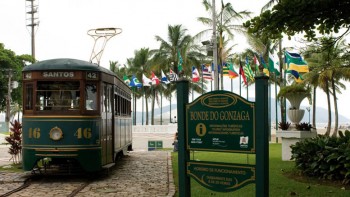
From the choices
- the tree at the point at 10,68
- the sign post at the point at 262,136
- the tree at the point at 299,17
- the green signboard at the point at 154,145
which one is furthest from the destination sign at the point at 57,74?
the tree at the point at 10,68

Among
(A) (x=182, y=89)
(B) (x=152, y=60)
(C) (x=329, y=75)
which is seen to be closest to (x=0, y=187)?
(A) (x=182, y=89)

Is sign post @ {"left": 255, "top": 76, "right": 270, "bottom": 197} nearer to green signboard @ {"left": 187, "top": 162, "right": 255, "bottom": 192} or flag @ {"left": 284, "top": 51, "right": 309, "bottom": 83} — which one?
green signboard @ {"left": 187, "top": 162, "right": 255, "bottom": 192}

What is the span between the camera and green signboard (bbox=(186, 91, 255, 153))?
5.77 meters

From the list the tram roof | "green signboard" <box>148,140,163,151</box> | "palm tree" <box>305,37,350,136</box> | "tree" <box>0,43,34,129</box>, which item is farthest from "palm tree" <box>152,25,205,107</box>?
the tram roof

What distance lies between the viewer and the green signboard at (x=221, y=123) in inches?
227

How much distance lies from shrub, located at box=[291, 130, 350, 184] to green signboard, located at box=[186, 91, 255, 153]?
380 cm

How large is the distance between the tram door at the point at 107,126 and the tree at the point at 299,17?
4.68 meters

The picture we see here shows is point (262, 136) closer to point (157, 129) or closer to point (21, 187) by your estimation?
point (21, 187)

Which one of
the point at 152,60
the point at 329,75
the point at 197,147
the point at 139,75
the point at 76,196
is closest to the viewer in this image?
the point at 197,147

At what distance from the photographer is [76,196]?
28.6 feet

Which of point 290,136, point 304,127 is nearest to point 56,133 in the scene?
point 290,136

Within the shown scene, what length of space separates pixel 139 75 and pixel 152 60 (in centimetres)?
916

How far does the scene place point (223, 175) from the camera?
5.98 metres

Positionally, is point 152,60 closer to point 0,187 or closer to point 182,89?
point 0,187
